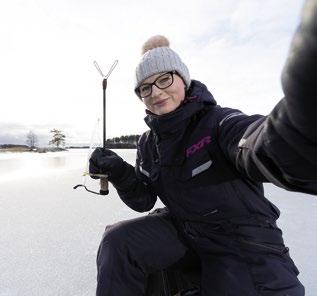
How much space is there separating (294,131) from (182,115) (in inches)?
36.7

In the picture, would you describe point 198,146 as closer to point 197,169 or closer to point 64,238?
point 197,169

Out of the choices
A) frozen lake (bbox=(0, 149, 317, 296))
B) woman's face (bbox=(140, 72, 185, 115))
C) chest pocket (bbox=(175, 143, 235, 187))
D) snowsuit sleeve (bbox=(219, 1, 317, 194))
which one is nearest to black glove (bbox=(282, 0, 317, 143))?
snowsuit sleeve (bbox=(219, 1, 317, 194))

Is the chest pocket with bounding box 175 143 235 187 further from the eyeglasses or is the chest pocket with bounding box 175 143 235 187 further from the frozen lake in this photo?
the frozen lake

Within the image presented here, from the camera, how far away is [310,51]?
43 centimetres

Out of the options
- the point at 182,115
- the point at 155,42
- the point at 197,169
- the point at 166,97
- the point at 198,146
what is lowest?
the point at 197,169

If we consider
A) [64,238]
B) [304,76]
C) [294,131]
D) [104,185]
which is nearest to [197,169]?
[104,185]

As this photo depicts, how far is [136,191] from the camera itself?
6.28 feet

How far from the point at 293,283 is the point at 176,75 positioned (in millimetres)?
1129

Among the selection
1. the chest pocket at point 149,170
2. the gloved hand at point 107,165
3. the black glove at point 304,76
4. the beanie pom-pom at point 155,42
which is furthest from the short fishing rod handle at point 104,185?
the black glove at point 304,76

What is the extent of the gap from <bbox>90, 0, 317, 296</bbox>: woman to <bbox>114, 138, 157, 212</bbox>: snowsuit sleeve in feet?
0.10

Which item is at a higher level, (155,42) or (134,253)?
(155,42)

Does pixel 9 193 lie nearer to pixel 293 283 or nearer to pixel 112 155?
pixel 112 155

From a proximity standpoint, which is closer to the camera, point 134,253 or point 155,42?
point 134,253

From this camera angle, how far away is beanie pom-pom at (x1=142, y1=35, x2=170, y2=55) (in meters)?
2.06
